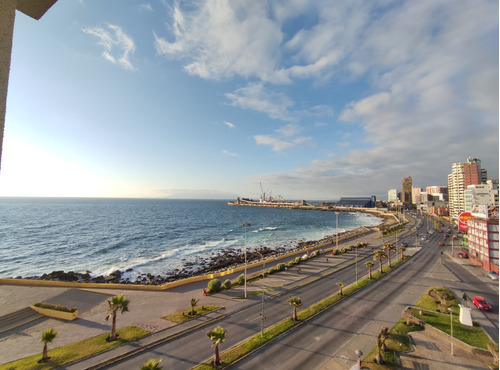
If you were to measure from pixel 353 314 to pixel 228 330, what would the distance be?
17.1m

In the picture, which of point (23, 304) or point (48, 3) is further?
point (23, 304)

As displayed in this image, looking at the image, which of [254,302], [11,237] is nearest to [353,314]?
[254,302]

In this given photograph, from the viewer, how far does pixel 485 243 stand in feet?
168

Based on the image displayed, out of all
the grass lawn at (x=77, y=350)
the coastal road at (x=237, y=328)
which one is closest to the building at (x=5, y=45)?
the coastal road at (x=237, y=328)

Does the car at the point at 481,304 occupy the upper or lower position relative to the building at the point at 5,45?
lower

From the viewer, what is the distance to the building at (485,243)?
49562 mm

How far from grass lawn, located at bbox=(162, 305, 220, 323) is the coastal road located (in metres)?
3.58

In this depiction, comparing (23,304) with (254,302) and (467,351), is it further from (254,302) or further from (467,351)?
(467,351)

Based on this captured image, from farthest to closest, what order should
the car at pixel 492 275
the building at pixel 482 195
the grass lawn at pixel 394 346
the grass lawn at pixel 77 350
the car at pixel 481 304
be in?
the building at pixel 482 195, the car at pixel 492 275, the car at pixel 481 304, the grass lawn at pixel 77 350, the grass lawn at pixel 394 346

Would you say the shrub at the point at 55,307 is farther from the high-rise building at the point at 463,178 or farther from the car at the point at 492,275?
the high-rise building at the point at 463,178

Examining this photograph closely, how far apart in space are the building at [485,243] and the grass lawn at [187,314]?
56466 mm

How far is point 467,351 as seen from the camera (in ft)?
82.6

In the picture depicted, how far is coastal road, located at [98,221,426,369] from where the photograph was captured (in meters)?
24.6

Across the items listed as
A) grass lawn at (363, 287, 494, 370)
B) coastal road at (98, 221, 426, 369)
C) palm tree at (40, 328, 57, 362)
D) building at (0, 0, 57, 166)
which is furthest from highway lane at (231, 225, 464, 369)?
building at (0, 0, 57, 166)
